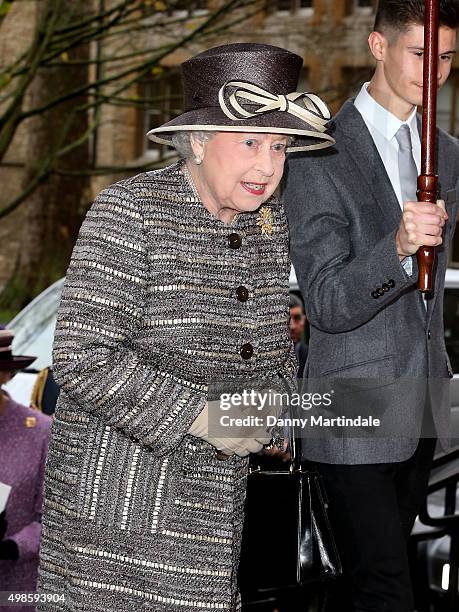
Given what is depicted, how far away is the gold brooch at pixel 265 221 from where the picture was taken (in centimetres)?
326

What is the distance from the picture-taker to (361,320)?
11.4 ft

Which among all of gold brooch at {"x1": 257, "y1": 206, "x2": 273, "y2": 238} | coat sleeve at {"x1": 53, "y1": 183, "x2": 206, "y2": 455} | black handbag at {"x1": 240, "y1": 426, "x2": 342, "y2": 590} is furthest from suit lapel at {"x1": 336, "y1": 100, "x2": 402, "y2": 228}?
coat sleeve at {"x1": 53, "y1": 183, "x2": 206, "y2": 455}

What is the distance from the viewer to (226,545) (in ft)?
10.0

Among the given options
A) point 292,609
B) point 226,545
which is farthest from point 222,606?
point 292,609

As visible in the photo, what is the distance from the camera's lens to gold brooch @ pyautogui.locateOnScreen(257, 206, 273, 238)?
3256 millimetres

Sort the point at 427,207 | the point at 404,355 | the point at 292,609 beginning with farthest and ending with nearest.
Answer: the point at 292,609, the point at 404,355, the point at 427,207

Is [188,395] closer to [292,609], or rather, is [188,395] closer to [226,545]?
[226,545]

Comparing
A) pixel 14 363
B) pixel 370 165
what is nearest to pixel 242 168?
pixel 370 165

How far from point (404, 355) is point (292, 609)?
2574 mm

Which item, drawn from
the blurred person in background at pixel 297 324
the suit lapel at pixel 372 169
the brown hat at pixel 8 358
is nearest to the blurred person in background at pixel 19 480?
the brown hat at pixel 8 358

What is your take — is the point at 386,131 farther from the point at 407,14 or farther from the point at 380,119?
the point at 407,14

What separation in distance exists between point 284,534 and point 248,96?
1142 mm

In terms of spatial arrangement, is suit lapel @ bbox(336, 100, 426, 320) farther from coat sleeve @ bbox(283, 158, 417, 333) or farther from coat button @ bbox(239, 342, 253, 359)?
coat button @ bbox(239, 342, 253, 359)

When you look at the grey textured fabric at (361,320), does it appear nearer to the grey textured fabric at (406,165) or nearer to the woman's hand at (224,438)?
the grey textured fabric at (406,165)
